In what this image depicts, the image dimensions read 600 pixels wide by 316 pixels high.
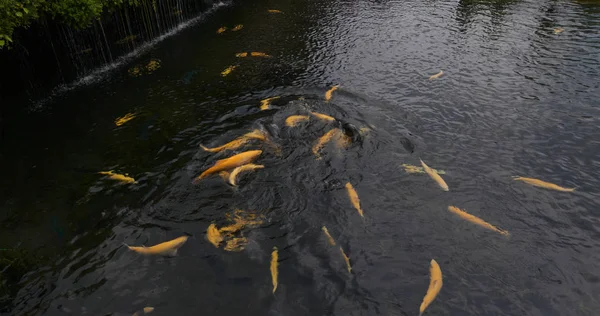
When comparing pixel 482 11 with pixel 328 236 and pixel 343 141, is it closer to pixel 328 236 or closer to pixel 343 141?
pixel 343 141

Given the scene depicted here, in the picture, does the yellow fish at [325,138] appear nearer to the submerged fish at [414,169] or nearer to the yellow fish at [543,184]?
the submerged fish at [414,169]

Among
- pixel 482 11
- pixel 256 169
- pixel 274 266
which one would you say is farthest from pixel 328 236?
pixel 482 11

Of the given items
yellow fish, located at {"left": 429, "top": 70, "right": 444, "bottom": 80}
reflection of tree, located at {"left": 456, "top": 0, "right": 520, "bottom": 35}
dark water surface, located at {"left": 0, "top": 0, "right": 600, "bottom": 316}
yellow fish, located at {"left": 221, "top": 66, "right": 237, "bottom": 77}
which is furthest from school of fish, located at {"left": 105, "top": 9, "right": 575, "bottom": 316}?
reflection of tree, located at {"left": 456, "top": 0, "right": 520, "bottom": 35}

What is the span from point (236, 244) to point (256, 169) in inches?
101

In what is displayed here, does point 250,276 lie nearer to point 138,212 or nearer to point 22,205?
point 138,212

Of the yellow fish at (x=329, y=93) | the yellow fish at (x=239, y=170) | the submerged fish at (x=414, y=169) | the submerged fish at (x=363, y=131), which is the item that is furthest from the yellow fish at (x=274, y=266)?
the yellow fish at (x=329, y=93)

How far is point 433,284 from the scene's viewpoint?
7.07 m

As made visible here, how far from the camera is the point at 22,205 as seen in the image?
8.99m

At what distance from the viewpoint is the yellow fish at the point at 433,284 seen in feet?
22.2

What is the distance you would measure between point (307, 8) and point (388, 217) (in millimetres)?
20906

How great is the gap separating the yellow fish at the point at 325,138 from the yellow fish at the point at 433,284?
14.3 ft

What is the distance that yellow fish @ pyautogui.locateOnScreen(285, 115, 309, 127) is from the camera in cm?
1171

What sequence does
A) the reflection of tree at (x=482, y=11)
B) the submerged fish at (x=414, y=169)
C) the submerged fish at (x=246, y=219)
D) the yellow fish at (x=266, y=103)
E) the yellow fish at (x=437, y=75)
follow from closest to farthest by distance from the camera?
the submerged fish at (x=246, y=219)
the submerged fish at (x=414, y=169)
the yellow fish at (x=266, y=103)
the yellow fish at (x=437, y=75)
the reflection of tree at (x=482, y=11)

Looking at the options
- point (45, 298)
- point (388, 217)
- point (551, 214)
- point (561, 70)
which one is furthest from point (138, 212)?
point (561, 70)
